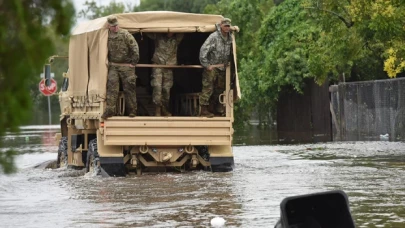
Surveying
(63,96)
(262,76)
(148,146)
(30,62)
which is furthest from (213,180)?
(262,76)

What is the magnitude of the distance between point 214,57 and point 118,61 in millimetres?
1723

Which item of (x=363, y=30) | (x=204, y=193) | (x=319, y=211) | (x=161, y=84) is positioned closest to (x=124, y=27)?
(x=161, y=84)

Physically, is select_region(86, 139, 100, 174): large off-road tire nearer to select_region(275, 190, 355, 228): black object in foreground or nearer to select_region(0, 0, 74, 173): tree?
select_region(275, 190, 355, 228): black object in foreground

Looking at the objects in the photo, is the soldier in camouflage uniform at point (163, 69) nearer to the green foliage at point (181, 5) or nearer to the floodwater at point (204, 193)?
the floodwater at point (204, 193)

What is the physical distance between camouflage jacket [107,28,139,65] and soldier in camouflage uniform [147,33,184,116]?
3.04 feet

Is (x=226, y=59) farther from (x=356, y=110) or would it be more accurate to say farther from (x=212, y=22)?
(x=356, y=110)

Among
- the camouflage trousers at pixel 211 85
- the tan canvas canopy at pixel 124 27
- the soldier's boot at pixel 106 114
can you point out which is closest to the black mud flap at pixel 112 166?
the soldier's boot at pixel 106 114

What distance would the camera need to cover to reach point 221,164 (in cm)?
1816

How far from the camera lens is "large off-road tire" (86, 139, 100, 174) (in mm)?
18061

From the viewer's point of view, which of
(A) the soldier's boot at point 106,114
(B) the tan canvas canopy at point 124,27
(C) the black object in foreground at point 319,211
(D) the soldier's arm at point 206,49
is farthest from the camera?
(D) the soldier's arm at point 206,49

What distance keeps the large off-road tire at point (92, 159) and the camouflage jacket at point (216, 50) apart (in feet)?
8.30

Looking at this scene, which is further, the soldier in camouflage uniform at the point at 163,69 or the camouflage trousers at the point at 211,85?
the soldier in camouflage uniform at the point at 163,69

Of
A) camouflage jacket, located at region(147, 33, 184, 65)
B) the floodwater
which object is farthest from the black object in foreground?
camouflage jacket, located at region(147, 33, 184, 65)

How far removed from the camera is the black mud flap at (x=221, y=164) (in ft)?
59.4
